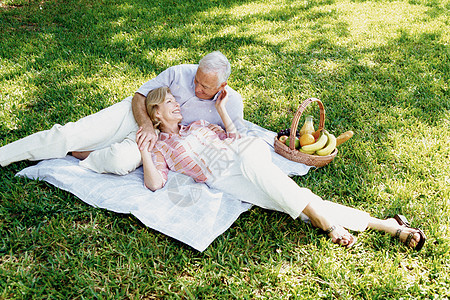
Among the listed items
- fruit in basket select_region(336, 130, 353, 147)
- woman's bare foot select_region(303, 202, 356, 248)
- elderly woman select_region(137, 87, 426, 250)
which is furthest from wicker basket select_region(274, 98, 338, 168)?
woman's bare foot select_region(303, 202, 356, 248)

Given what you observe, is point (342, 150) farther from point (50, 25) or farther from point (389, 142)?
point (50, 25)

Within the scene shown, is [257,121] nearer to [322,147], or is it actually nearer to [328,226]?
[322,147]

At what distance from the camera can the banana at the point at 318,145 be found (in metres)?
3.50

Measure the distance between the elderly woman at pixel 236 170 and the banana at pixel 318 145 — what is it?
2.32 ft

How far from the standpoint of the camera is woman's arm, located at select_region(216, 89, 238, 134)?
3.47 meters

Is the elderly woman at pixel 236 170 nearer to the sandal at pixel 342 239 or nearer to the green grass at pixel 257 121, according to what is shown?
the sandal at pixel 342 239

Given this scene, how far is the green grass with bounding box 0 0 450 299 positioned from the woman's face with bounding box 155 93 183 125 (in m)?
1.04

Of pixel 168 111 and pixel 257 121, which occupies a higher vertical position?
pixel 168 111

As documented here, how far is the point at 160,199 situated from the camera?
294 cm

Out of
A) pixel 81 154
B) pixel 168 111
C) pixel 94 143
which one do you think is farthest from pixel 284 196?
pixel 81 154

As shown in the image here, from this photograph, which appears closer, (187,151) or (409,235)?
(409,235)

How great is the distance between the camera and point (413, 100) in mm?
4777

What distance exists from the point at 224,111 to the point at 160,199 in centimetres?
108

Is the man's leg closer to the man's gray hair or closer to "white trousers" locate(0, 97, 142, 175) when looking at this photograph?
"white trousers" locate(0, 97, 142, 175)
